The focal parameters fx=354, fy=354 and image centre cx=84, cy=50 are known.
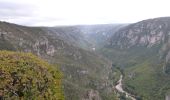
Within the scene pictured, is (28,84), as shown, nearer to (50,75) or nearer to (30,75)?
(30,75)

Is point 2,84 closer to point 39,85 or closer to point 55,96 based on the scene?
point 39,85

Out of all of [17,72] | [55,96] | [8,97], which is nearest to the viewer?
[8,97]

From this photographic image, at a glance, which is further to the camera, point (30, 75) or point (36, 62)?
point (36, 62)

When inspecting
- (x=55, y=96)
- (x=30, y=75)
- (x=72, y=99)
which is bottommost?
(x=72, y=99)

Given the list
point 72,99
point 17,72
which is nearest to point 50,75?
point 17,72

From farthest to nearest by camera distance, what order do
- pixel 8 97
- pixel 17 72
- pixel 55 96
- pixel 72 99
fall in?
1. pixel 72 99
2. pixel 55 96
3. pixel 17 72
4. pixel 8 97

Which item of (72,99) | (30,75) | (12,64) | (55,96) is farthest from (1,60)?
(72,99)

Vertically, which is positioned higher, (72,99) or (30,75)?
(30,75)
